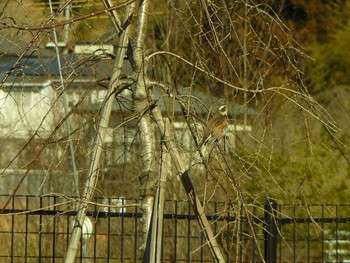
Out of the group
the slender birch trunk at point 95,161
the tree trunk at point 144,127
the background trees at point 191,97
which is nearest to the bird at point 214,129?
the background trees at point 191,97

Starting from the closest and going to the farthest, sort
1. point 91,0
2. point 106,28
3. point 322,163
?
point 91,0 < point 106,28 < point 322,163

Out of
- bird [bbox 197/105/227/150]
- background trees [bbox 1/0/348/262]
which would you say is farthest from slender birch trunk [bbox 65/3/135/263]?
bird [bbox 197/105/227/150]

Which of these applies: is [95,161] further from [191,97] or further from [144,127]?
[191,97]

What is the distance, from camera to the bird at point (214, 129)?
4.91 m

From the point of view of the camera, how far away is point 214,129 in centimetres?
498

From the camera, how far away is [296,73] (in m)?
5.24

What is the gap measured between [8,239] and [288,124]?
422cm

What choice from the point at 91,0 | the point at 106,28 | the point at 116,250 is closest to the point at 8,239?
the point at 116,250

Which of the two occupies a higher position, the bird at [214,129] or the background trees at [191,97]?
the background trees at [191,97]

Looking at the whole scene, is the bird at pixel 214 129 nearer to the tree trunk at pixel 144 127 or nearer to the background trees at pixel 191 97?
the background trees at pixel 191 97

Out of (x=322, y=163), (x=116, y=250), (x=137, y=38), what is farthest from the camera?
(x=116, y=250)

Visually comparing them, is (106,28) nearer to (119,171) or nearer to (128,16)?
(119,171)

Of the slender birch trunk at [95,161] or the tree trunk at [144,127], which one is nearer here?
the slender birch trunk at [95,161]

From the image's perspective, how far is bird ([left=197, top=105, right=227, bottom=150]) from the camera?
4914 millimetres
